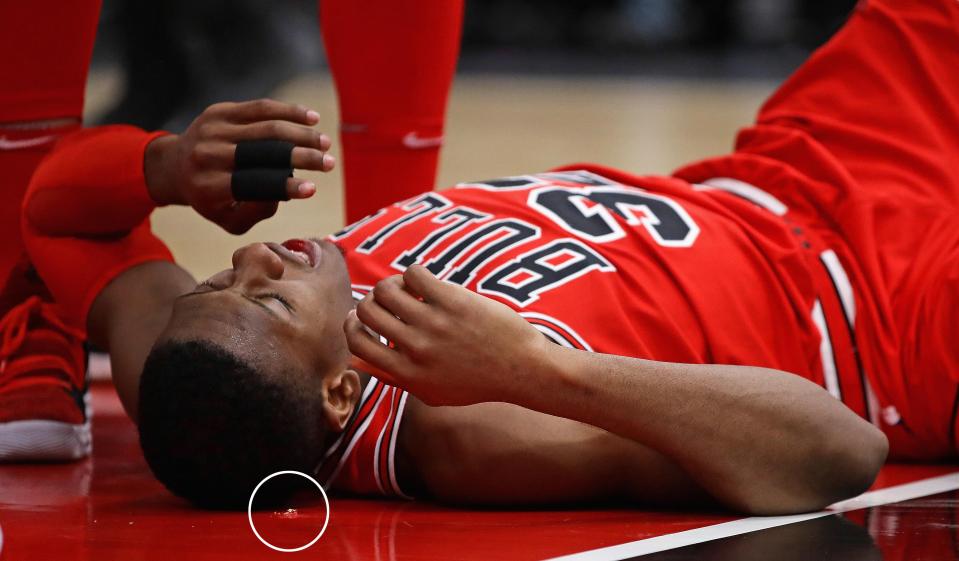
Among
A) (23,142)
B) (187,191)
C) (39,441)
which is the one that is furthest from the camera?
(23,142)

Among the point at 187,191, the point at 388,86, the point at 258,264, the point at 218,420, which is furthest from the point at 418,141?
the point at 218,420

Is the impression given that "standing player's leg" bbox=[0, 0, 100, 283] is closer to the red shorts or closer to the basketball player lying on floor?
the basketball player lying on floor

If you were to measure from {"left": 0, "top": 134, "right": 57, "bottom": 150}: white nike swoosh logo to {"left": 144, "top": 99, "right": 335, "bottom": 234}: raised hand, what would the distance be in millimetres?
359

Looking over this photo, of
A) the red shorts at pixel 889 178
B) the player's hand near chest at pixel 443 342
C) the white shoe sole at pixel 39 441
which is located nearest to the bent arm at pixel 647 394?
the player's hand near chest at pixel 443 342

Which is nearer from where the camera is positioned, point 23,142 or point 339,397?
point 339,397

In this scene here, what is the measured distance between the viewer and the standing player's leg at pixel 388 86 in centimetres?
205

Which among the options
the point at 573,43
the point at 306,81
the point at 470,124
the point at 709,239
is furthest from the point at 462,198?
the point at 573,43

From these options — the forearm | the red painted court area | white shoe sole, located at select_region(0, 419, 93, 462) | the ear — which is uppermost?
the forearm

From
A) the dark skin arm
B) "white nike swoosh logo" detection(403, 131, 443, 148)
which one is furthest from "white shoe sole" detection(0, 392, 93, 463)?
"white nike swoosh logo" detection(403, 131, 443, 148)

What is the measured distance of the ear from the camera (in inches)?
57.8

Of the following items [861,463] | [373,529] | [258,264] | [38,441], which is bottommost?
[38,441]

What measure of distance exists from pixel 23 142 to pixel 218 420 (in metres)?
0.77

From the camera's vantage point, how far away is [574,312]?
1.55m

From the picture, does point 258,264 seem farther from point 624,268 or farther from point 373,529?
point 624,268
